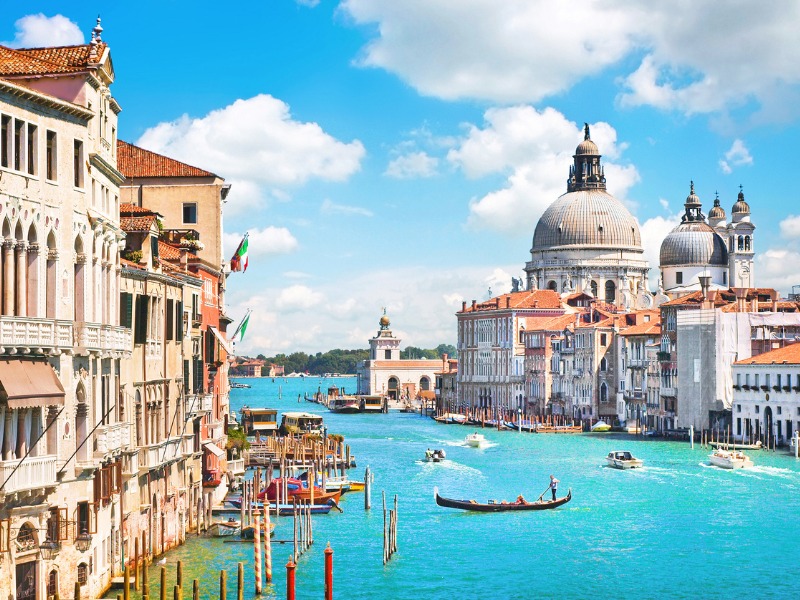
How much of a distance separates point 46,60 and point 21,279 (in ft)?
10.0

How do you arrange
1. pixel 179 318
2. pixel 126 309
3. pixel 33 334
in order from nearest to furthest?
pixel 33 334
pixel 126 309
pixel 179 318

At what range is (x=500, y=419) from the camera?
7906 cm

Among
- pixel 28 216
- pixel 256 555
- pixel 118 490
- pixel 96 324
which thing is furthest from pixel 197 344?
pixel 28 216

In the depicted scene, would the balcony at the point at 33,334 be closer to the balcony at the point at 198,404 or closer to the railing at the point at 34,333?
the railing at the point at 34,333

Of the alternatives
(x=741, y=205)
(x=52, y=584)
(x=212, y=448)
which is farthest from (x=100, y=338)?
(x=741, y=205)

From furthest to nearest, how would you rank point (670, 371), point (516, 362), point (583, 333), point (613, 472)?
point (516, 362) < point (583, 333) < point (670, 371) < point (613, 472)

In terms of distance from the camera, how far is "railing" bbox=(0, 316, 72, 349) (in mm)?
13961

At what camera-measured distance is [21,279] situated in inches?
572

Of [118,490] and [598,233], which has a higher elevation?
[598,233]

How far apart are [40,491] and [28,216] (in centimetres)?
273

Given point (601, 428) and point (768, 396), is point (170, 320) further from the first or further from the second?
point (601, 428)

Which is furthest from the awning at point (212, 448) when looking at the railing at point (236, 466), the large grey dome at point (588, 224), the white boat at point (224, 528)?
the large grey dome at point (588, 224)

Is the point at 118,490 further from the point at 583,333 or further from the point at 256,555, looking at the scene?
the point at 583,333

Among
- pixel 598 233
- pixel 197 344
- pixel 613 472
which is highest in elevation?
pixel 598 233
